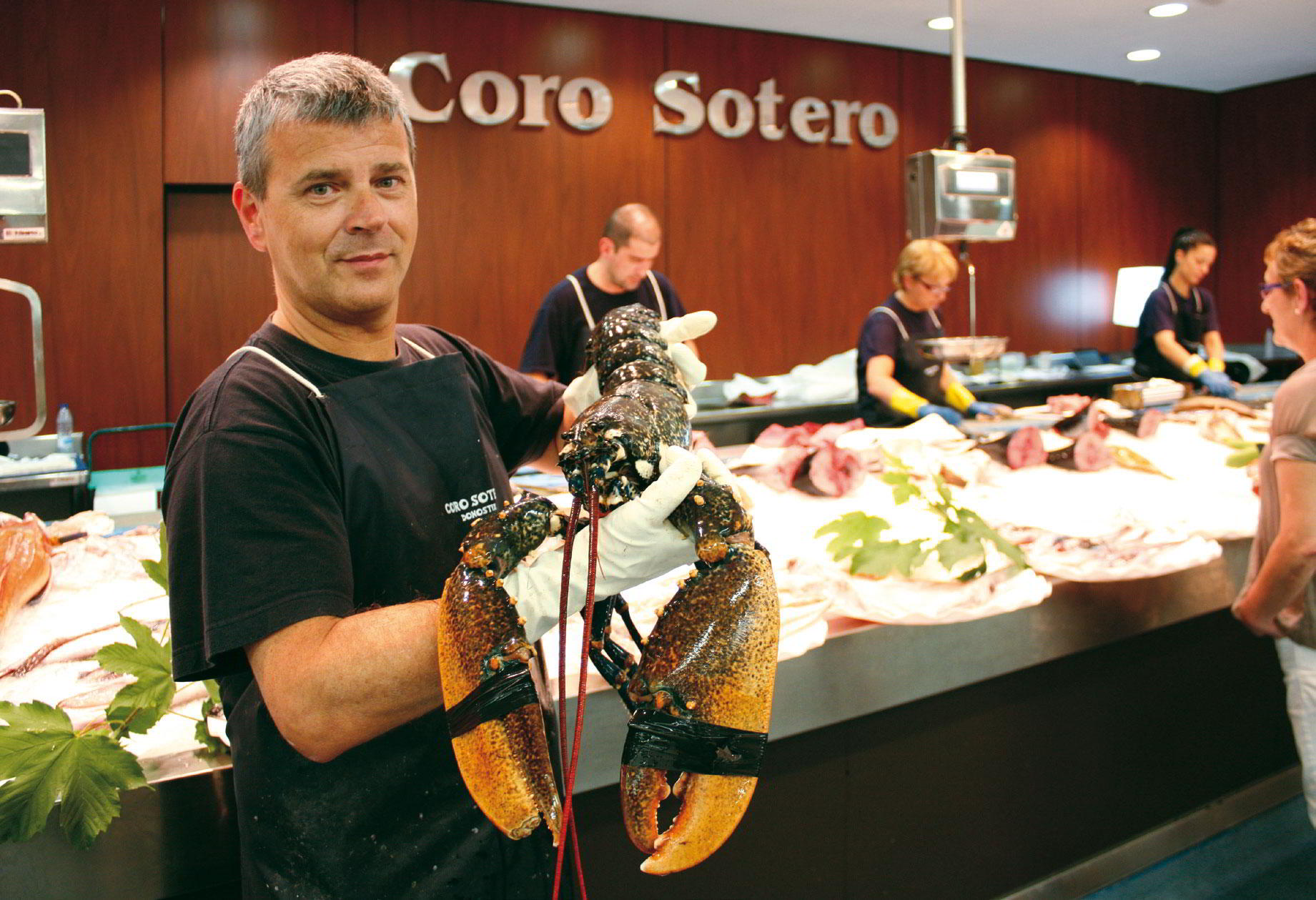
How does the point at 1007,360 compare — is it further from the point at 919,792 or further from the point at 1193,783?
the point at 919,792

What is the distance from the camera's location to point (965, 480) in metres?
3.10

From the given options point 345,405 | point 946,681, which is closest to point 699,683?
point 345,405

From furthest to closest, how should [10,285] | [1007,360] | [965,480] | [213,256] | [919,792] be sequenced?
[1007,360]
[213,256]
[965,480]
[10,285]
[919,792]

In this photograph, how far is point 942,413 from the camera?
170 inches

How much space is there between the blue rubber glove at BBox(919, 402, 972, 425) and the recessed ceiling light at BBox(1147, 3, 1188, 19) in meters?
3.92

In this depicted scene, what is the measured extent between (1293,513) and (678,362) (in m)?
1.48

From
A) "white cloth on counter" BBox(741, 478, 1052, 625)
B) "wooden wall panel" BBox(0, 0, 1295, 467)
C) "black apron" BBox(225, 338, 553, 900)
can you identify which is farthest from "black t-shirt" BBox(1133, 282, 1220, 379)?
"black apron" BBox(225, 338, 553, 900)

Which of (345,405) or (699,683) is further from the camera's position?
(345,405)

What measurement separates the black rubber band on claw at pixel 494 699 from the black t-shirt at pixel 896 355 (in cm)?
400

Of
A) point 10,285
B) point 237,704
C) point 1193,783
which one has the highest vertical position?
point 10,285

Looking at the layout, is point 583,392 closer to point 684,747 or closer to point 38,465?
point 684,747

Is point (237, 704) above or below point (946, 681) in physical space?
above

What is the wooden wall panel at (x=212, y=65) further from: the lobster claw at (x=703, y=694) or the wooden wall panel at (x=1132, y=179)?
the wooden wall panel at (x=1132, y=179)

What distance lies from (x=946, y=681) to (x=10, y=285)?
2.54 metres
